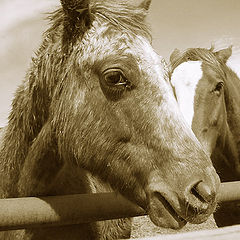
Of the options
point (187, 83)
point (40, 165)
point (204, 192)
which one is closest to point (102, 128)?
point (40, 165)

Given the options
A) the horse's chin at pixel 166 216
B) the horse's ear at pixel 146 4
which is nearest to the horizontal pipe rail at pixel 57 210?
the horse's chin at pixel 166 216

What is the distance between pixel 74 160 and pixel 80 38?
0.75m

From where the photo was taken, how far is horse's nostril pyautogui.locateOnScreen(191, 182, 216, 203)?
166 cm

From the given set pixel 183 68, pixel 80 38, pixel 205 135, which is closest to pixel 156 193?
pixel 80 38

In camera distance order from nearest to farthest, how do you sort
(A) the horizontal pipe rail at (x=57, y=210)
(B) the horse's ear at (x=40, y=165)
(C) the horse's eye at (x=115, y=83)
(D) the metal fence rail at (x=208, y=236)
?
(A) the horizontal pipe rail at (x=57, y=210), (D) the metal fence rail at (x=208, y=236), (C) the horse's eye at (x=115, y=83), (B) the horse's ear at (x=40, y=165)

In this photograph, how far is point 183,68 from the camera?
13.3 feet

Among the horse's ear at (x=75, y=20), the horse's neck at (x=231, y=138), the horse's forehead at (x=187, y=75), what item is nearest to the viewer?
the horse's ear at (x=75, y=20)

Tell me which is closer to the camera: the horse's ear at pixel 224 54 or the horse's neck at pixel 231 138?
the horse's neck at pixel 231 138

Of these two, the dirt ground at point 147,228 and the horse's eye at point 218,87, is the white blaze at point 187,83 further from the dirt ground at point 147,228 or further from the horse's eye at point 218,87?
the dirt ground at point 147,228

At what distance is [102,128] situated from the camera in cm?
209

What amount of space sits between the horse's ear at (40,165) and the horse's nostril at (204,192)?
1.02 m

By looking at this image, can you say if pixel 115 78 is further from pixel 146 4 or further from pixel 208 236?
pixel 146 4

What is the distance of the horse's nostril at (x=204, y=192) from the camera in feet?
5.45

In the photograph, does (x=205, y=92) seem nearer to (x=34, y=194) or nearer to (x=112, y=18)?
(x=112, y=18)
